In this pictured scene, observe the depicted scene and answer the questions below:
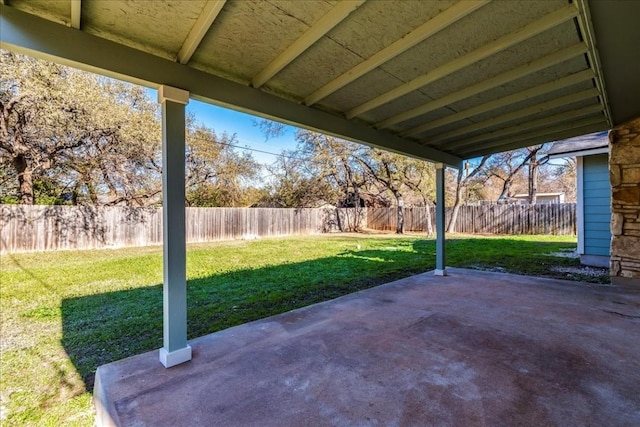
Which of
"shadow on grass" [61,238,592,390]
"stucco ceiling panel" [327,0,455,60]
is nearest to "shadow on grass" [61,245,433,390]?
"shadow on grass" [61,238,592,390]

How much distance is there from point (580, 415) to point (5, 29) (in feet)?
11.9

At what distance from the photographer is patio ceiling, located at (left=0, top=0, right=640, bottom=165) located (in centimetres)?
178

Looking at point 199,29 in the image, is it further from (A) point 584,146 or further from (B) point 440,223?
(A) point 584,146

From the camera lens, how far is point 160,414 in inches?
68.8

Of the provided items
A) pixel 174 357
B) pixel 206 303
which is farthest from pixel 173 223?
pixel 206 303

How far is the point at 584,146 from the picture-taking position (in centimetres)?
603

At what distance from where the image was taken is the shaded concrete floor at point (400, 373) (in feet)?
5.65

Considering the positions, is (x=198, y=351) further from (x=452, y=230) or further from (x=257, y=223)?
(x=452, y=230)

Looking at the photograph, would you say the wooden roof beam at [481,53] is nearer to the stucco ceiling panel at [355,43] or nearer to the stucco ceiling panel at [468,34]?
the stucco ceiling panel at [468,34]

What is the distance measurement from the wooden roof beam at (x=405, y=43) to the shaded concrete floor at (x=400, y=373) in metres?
2.18

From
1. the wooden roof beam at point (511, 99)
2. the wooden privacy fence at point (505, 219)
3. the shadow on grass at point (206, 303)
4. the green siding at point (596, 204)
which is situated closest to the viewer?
the wooden roof beam at point (511, 99)

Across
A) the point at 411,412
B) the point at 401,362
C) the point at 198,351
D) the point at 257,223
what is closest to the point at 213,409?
the point at 198,351

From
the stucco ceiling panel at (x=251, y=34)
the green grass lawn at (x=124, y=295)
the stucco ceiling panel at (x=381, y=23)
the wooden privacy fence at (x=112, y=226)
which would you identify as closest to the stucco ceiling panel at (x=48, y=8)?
the stucco ceiling panel at (x=251, y=34)

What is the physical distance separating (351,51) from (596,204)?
650cm
